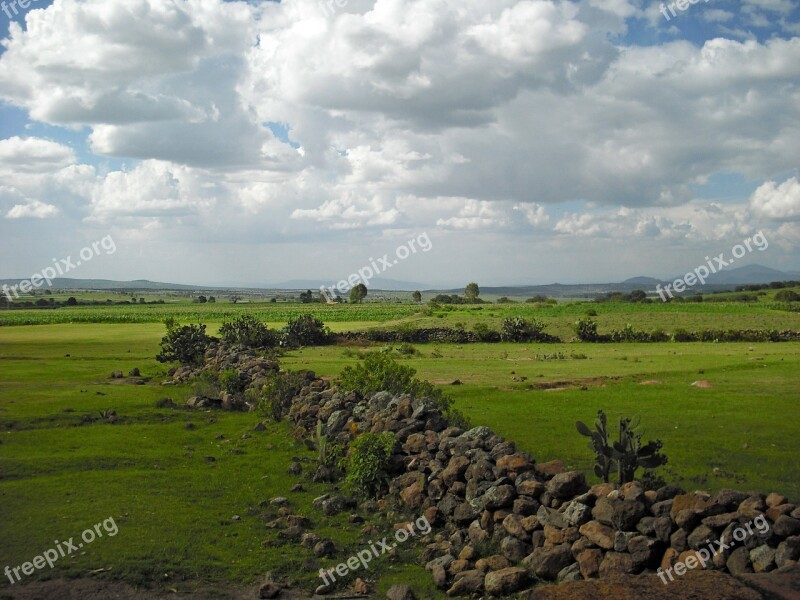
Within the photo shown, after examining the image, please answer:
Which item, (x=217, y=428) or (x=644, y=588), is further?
(x=217, y=428)

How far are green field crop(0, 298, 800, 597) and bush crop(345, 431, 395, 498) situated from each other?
896 millimetres

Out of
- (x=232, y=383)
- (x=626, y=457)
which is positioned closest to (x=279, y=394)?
(x=232, y=383)

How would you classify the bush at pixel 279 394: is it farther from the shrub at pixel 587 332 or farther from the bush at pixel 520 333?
the shrub at pixel 587 332

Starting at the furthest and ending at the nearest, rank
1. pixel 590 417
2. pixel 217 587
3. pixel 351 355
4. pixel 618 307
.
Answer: pixel 618 307 → pixel 351 355 → pixel 590 417 → pixel 217 587

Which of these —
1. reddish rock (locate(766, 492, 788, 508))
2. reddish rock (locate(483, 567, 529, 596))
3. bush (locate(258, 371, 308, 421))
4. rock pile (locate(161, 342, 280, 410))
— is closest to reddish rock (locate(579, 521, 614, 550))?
reddish rock (locate(483, 567, 529, 596))

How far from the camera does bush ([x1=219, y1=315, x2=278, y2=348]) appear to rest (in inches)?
1531

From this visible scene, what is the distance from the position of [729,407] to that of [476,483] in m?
11.0

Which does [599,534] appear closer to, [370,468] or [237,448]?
[370,468]

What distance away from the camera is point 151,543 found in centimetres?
968

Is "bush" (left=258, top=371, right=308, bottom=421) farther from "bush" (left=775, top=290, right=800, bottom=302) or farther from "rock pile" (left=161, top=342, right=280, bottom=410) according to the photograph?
"bush" (left=775, top=290, right=800, bottom=302)

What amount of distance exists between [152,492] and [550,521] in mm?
7250

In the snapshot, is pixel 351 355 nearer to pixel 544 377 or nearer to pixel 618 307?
pixel 544 377

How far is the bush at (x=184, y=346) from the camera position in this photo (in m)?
31.6

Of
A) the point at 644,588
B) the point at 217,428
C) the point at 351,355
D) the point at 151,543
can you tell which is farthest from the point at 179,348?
the point at 644,588
